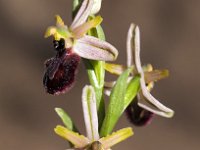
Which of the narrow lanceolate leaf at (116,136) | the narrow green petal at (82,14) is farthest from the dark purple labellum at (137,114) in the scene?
the narrow green petal at (82,14)

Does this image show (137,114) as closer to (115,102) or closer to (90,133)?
(115,102)

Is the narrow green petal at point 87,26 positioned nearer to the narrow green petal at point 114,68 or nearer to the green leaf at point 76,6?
the green leaf at point 76,6

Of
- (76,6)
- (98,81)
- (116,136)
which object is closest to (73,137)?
(116,136)

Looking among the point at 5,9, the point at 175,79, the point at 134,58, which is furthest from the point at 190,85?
the point at 134,58

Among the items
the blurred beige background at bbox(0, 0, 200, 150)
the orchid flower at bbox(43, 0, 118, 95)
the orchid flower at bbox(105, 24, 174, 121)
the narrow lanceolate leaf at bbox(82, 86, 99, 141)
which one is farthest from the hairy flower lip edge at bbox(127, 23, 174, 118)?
the blurred beige background at bbox(0, 0, 200, 150)

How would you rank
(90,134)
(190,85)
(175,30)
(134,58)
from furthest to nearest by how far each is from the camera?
(175,30) < (190,85) < (134,58) < (90,134)

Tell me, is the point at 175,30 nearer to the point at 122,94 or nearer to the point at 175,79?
the point at 175,79
